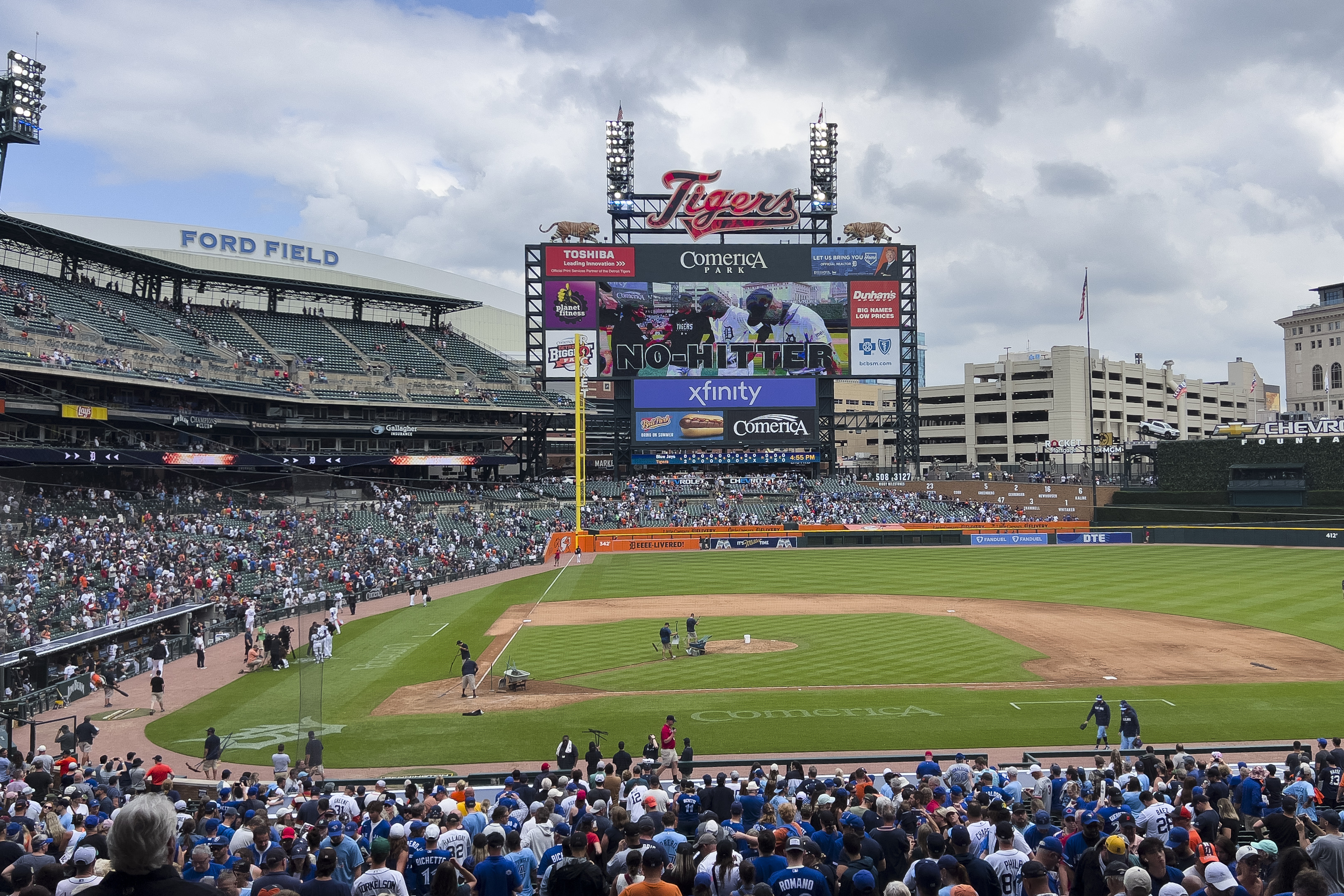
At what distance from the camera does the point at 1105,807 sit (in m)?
11.0

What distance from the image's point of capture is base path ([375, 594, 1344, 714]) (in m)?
25.0

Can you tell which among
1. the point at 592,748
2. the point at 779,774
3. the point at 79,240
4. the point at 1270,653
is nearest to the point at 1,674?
the point at 592,748

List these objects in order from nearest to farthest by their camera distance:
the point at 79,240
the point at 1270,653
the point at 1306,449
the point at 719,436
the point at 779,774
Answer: the point at 779,774
the point at 1270,653
the point at 79,240
the point at 1306,449
the point at 719,436

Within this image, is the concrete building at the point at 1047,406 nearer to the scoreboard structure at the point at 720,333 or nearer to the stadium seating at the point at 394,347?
the scoreboard structure at the point at 720,333

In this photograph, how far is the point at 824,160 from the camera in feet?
284

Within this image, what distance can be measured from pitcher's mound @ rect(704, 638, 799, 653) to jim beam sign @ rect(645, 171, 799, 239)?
192ft

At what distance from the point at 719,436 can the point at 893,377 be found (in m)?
17.5

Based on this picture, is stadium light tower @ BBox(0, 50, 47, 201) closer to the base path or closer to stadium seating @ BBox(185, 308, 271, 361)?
stadium seating @ BBox(185, 308, 271, 361)

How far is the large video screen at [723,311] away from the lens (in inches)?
3152

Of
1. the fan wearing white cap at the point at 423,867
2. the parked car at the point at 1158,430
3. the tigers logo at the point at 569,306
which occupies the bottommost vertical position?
the fan wearing white cap at the point at 423,867

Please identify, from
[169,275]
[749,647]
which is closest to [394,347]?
[169,275]

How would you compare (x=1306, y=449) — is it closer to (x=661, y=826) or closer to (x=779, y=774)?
(x=779, y=774)

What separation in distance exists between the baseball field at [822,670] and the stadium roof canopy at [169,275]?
36926mm

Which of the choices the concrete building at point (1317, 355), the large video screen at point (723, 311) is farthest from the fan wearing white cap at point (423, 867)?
the concrete building at point (1317, 355)
